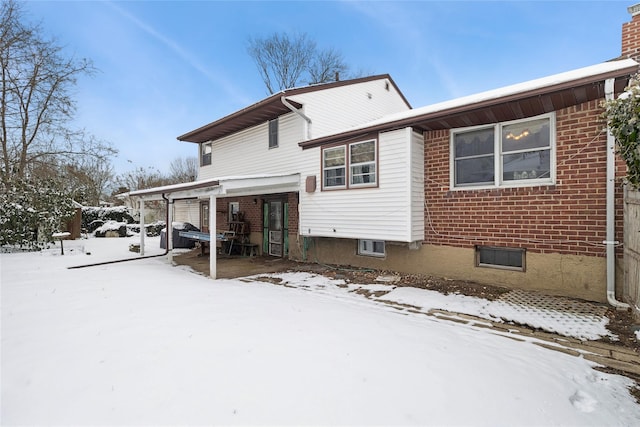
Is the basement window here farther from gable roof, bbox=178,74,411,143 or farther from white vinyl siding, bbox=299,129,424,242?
gable roof, bbox=178,74,411,143

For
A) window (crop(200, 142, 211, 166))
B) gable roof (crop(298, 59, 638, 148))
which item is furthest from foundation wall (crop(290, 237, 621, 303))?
window (crop(200, 142, 211, 166))

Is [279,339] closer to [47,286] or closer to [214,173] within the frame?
[47,286]

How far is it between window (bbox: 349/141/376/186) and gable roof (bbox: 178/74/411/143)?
2.87m

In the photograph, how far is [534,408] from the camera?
2.53 m

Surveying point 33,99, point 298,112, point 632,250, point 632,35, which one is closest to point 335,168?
point 298,112

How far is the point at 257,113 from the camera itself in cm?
1073

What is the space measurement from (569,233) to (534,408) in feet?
14.2

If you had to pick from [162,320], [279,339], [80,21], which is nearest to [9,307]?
[162,320]

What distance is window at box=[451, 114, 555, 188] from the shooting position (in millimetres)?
5988

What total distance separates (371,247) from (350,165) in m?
2.42

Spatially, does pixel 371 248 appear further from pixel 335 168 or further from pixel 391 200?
pixel 335 168

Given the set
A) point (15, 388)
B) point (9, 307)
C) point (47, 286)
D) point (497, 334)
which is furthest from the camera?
point (47, 286)

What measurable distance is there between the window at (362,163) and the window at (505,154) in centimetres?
188

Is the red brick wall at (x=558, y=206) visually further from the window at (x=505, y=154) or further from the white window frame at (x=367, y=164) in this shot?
the white window frame at (x=367, y=164)
